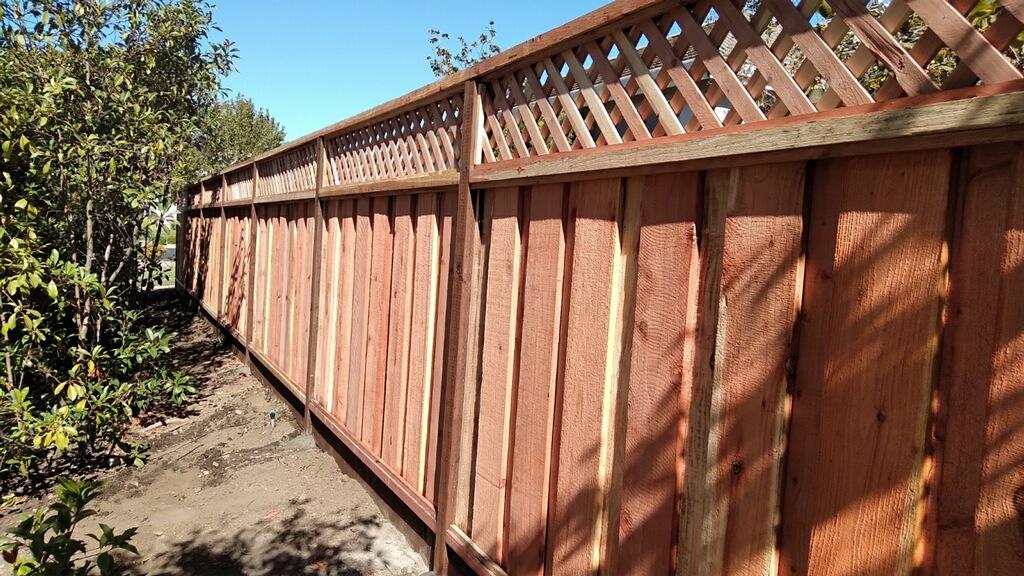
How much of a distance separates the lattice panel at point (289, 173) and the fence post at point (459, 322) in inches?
99.8

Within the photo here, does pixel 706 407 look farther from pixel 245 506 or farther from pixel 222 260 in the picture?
pixel 222 260

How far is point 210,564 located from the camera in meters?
3.14

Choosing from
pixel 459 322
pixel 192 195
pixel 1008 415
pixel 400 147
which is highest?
pixel 400 147

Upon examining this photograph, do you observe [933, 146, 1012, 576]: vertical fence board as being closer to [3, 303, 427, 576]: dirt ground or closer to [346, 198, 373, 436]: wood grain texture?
[3, 303, 427, 576]: dirt ground

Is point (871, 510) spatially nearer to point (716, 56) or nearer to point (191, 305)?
point (716, 56)

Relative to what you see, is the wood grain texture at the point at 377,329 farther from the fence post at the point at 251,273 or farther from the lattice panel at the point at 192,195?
the lattice panel at the point at 192,195

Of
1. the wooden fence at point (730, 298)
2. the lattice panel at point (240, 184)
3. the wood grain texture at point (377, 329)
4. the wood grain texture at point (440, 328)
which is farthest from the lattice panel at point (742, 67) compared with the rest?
the lattice panel at point (240, 184)

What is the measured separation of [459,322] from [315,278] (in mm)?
2269

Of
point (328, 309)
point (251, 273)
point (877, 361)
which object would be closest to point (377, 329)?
point (328, 309)

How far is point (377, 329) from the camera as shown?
354cm

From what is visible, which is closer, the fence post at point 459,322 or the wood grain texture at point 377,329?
the fence post at point 459,322

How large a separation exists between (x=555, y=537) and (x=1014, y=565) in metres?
1.30

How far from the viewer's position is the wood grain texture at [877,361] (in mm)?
1105

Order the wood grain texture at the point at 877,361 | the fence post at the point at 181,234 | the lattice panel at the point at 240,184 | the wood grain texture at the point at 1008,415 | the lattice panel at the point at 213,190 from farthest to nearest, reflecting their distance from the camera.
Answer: the fence post at the point at 181,234 → the lattice panel at the point at 213,190 → the lattice panel at the point at 240,184 → the wood grain texture at the point at 877,361 → the wood grain texture at the point at 1008,415
